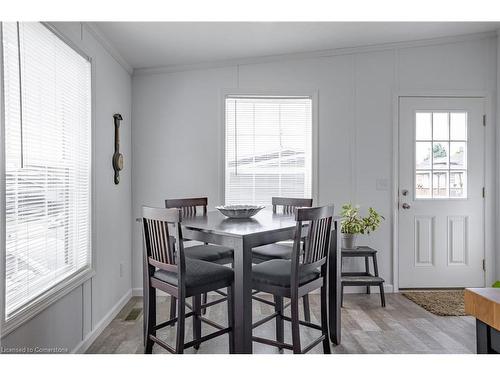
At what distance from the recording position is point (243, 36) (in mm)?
3066

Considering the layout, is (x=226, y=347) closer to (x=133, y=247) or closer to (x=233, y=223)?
(x=233, y=223)

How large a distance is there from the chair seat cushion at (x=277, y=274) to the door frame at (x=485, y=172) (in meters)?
1.91

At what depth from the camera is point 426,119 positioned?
12.2 ft

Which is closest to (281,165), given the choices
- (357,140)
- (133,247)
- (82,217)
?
(357,140)

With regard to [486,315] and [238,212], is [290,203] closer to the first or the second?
[238,212]

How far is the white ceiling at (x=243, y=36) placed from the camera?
2.79m

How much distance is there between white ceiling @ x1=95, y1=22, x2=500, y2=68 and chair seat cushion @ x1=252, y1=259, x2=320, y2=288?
1924 mm

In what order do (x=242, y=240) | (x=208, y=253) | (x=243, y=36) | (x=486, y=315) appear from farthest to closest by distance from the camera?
(x=243, y=36) < (x=208, y=253) < (x=242, y=240) < (x=486, y=315)

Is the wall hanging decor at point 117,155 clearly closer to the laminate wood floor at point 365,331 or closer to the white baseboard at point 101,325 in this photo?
the white baseboard at point 101,325

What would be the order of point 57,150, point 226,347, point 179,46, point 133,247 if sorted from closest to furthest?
1. point 57,150
2. point 226,347
3. point 179,46
4. point 133,247

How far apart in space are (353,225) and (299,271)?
1587 mm

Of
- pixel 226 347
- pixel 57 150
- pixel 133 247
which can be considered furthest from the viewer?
pixel 133 247

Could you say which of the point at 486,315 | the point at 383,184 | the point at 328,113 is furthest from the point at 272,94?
the point at 486,315

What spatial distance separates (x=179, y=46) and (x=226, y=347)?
8.33ft
